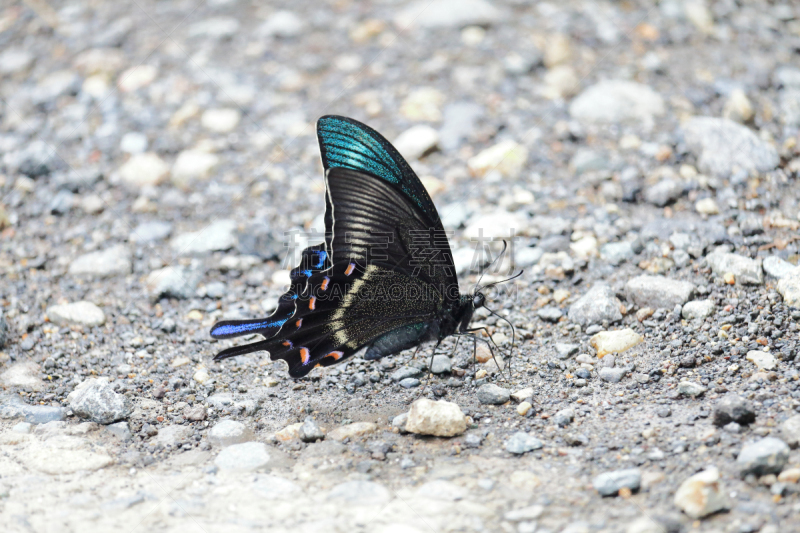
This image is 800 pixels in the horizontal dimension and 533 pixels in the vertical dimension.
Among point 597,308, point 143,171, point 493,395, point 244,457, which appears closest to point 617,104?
point 597,308

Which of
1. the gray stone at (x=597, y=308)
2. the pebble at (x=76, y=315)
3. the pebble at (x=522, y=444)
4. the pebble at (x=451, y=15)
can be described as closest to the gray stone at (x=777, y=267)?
the gray stone at (x=597, y=308)

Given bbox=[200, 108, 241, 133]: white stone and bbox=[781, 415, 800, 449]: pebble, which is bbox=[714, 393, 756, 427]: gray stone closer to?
bbox=[781, 415, 800, 449]: pebble

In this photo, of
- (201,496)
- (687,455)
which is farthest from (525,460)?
(201,496)

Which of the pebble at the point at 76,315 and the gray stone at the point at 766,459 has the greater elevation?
the gray stone at the point at 766,459

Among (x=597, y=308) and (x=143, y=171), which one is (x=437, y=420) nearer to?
(x=597, y=308)

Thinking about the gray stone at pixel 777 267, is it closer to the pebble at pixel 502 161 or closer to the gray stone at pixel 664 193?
the gray stone at pixel 664 193

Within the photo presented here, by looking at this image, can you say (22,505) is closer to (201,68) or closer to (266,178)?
(266,178)

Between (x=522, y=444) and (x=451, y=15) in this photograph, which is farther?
(x=451, y=15)
